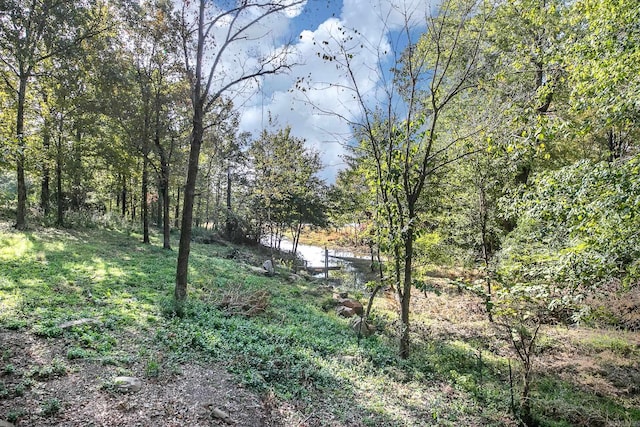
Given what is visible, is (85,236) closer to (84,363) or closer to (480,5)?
(84,363)

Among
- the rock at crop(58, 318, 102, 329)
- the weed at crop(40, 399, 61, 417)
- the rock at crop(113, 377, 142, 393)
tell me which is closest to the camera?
the weed at crop(40, 399, 61, 417)

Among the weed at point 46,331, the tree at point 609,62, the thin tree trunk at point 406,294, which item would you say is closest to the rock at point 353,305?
the thin tree trunk at point 406,294

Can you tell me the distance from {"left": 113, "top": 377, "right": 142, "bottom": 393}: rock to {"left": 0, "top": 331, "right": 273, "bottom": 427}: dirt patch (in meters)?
0.05

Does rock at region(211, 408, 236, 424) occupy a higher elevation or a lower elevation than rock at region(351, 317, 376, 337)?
higher

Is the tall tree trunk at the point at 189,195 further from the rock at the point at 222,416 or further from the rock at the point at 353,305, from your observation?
the rock at the point at 353,305

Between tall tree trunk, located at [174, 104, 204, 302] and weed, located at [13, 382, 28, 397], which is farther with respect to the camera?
tall tree trunk, located at [174, 104, 204, 302]

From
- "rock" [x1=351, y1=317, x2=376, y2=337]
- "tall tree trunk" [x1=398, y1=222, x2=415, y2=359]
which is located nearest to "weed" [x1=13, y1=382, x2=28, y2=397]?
"tall tree trunk" [x1=398, y1=222, x2=415, y2=359]

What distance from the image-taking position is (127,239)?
15016 mm

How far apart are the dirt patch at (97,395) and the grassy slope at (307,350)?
0.18 m

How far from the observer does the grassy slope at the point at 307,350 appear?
4.61 m

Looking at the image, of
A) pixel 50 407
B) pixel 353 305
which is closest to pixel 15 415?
pixel 50 407

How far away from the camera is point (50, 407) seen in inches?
126

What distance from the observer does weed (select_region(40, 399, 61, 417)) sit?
316cm

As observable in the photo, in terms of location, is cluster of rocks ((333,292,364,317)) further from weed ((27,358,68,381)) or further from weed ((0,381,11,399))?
weed ((0,381,11,399))
